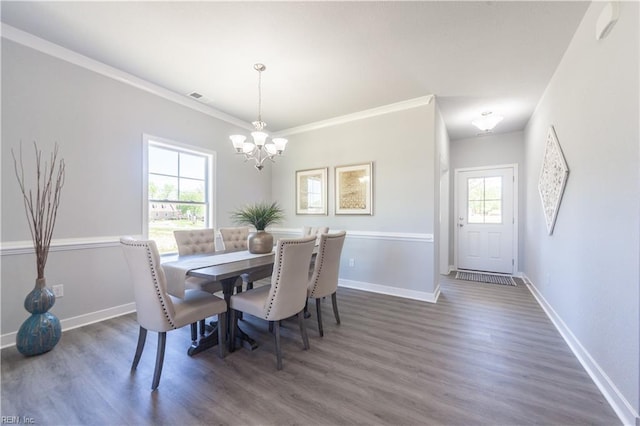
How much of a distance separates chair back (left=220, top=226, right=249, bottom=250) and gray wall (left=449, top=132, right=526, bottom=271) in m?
4.16

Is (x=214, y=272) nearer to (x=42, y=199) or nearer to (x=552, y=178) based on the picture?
(x=42, y=199)

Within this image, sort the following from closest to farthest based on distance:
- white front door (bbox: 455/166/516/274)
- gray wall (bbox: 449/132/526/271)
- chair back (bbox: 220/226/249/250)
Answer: chair back (bbox: 220/226/249/250) < gray wall (bbox: 449/132/526/271) < white front door (bbox: 455/166/516/274)

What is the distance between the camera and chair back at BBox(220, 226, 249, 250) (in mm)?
3242

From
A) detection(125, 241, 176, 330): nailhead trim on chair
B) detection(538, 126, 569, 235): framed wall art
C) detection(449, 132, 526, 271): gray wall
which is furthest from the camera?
detection(449, 132, 526, 271): gray wall

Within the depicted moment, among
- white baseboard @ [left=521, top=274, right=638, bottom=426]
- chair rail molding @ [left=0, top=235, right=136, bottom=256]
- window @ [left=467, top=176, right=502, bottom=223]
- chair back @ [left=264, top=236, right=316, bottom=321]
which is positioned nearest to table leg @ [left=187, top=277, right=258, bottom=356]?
chair back @ [left=264, top=236, right=316, bottom=321]

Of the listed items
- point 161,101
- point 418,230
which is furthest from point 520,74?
point 161,101

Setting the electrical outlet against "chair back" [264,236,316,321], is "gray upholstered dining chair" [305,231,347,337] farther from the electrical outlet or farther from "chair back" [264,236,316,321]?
the electrical outlet

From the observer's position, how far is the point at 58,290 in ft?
8.20

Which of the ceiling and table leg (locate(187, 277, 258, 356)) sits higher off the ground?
the ceiling

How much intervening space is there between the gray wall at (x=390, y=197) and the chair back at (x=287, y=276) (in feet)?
6.65

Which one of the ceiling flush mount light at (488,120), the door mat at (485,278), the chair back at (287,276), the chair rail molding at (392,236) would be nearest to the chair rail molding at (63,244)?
the chair back at (287,276)

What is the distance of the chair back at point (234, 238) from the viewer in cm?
324

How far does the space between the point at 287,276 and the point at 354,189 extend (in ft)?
7.93

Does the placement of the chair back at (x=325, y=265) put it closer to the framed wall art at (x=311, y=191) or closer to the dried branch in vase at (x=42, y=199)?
the framed wall art at (x=311, y=191)
